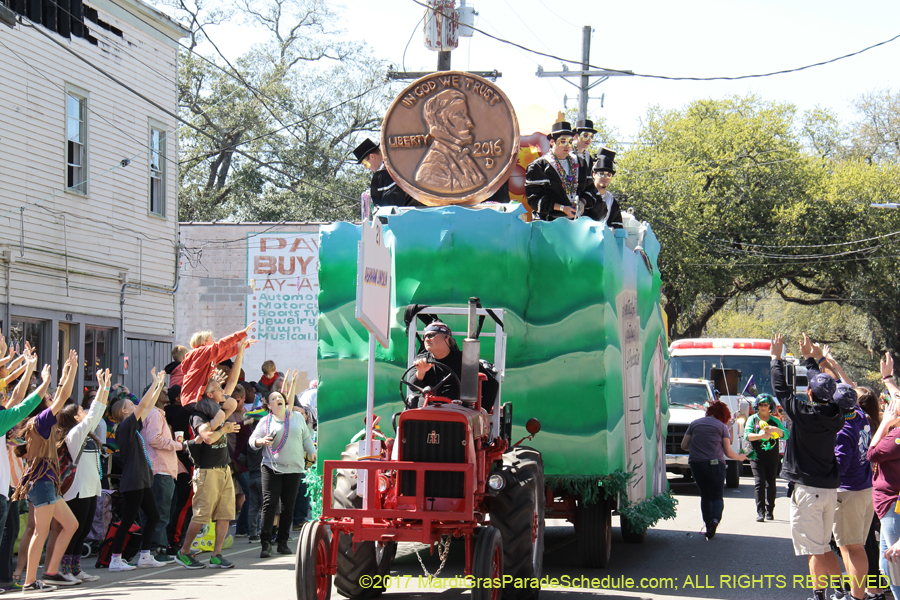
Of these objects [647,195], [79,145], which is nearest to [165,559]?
[79,145]

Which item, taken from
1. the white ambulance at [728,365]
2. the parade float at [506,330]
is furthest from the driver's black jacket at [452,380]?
the white ambulance at [728,365]

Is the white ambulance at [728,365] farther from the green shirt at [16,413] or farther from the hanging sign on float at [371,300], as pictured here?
the green shirt at [16,413]

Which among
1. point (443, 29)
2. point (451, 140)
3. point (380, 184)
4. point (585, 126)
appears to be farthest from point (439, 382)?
point (443, 29)

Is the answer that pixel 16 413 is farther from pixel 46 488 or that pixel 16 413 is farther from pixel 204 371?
pixel 204 371

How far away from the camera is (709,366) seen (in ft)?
78.0

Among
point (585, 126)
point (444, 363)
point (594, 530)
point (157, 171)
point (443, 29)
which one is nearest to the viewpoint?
point (444, 363)

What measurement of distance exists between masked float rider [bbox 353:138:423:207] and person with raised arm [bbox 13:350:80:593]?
11.8 feet

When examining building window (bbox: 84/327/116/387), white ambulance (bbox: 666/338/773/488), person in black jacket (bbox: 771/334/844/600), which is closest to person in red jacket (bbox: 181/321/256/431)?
person in black jacket (bbox: 771/334/844/600)

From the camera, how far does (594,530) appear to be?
31.5 ft

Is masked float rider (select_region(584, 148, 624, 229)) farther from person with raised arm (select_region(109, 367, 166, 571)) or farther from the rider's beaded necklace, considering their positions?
person with raised arm (select_region(109, 367, 166, 571))

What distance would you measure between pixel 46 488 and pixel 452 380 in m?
3.99

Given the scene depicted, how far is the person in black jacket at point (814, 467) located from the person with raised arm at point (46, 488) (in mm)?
6002

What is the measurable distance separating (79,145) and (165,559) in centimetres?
964

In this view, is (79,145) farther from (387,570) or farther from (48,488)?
(387,570)
